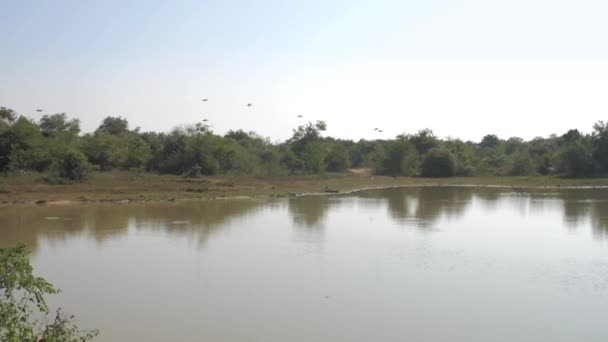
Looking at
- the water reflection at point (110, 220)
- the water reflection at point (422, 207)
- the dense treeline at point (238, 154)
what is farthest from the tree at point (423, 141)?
the water reflection at point (110, 220)

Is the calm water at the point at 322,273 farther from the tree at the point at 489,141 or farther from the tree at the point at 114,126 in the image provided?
the tree at the point at 489,141

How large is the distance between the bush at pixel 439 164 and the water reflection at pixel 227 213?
22621mm

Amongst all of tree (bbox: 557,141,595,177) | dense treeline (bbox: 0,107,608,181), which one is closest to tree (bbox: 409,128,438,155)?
dense treeline (bbox: 0,107,608,181)

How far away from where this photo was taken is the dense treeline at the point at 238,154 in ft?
119

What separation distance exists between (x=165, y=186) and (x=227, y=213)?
1064cm

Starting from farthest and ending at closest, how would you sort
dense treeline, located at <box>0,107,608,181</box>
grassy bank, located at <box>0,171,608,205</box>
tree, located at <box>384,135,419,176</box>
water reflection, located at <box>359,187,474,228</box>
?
1. tree, located at <box>384,135,419,176</box>
2. dense treeline, located at <box>0,107,608,181</box>
3. grassy bank, located at <box>0,171,608,205</box>
4. water reflection, located at <box>359,187,474,228</box>

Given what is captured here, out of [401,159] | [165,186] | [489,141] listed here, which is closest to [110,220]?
[165,186]

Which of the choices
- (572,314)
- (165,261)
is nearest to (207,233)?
(165,261)

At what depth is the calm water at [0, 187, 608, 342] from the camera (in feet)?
29.5

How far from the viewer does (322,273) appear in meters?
12.7

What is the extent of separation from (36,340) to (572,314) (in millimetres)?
8340

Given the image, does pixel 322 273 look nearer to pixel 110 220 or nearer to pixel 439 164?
pixel 110 220

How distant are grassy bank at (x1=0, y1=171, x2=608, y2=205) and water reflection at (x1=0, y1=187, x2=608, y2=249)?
90.7 inches

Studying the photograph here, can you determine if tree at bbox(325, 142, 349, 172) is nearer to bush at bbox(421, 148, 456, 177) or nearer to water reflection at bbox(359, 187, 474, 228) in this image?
bush at bbox(421, 148, 456, 177)
